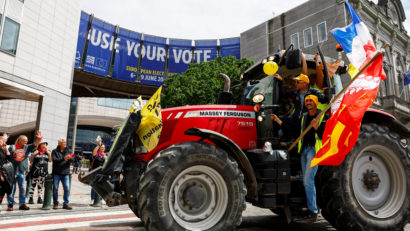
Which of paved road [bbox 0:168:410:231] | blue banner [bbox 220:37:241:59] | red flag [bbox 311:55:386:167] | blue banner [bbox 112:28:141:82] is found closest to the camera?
red flag [bbox 311:55:386:167]

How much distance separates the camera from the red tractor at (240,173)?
3.64 m

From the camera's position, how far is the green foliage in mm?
20703

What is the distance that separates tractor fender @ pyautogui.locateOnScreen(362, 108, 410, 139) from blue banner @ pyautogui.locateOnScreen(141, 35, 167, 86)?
31830mm

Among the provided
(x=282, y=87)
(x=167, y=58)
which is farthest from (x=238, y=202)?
(x=167, y=58)

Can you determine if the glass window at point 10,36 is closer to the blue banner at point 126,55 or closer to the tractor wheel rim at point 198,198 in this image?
the tractor wheel rim at point 198,198

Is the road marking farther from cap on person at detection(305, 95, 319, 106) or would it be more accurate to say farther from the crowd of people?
cap on person at detection(305, 95, 319, 106)

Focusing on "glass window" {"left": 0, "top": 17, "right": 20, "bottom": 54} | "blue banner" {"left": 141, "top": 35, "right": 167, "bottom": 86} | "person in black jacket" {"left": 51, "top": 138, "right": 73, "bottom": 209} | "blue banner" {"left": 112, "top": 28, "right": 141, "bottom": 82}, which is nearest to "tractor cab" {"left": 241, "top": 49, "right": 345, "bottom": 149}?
"person in black jacket" {"left": 51, "top": 138, "right": 73, "bottom": 209}

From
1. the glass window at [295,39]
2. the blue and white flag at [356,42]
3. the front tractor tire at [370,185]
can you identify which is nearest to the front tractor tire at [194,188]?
the front tractor tire at [370,185]

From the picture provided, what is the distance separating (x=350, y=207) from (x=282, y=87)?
220 cm

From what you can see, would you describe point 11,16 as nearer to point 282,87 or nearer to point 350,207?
point 282,87

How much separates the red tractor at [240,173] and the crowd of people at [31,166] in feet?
16.1

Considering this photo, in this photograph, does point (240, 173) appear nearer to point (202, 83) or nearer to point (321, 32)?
point (202, 83)

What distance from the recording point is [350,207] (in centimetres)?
430

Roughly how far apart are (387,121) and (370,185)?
124 centimetres
